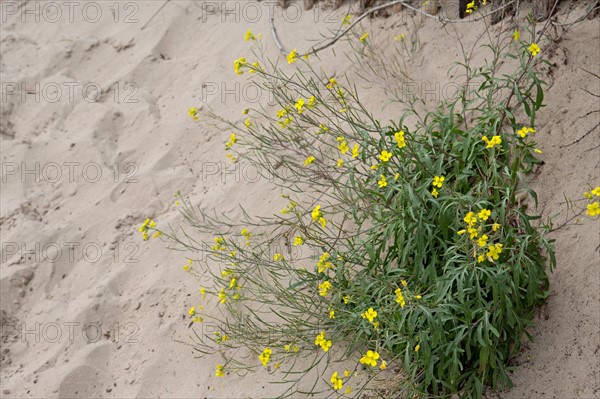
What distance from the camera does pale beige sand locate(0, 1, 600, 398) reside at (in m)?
3.01

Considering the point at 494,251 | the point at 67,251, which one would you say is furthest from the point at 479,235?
the point at 67,251

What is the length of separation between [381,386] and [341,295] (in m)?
0.38

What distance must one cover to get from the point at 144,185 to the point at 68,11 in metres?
2.14

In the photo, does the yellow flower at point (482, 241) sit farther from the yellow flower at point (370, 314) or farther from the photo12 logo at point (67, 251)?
the photo12 logo at point (67, 251)

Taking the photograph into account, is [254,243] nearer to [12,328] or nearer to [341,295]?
[341,295]

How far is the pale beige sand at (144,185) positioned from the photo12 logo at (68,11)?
0.03 metres

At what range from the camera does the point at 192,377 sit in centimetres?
319

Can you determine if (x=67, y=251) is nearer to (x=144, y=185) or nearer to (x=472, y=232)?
(x=144, y=185)

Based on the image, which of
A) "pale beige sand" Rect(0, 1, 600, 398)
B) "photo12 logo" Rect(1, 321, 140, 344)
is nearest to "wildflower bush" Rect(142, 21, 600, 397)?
"pale beige sand" Rect(0, 1, 600, 398)

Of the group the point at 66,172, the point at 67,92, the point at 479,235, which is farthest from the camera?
the point at 67,92

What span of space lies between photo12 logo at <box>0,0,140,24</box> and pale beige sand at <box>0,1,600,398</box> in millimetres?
27

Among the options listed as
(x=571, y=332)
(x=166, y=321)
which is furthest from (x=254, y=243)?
(x=571, y=332)

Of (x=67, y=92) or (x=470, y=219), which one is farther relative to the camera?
(x=67, y=92)

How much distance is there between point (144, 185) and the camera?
4.04 metres
